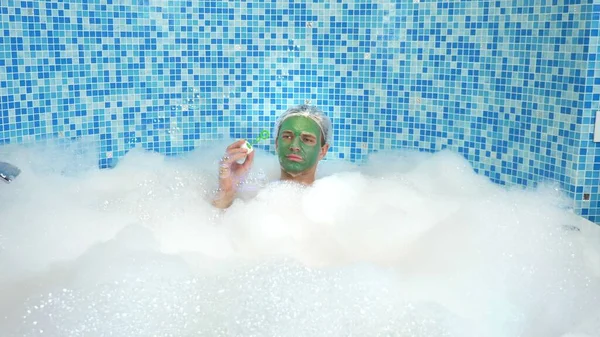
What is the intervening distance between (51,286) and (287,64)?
6.02ft

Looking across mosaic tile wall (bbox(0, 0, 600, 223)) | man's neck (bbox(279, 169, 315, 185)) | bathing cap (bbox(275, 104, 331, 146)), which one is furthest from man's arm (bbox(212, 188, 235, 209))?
mosaic tile wall (bbox(0, 0, 600, 223))

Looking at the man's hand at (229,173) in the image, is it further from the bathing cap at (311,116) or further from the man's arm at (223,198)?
the bathing cap at (311,116)

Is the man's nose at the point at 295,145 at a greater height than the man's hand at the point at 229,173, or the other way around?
the man's nose at the point at 295,145

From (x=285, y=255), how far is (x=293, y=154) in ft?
2.18

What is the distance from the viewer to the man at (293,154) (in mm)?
3162

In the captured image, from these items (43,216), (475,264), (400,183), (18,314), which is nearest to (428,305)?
(475,264)

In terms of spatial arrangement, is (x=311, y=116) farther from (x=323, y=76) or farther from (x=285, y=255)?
(x=285, y=255)

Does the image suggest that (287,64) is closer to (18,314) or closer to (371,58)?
(371,58)

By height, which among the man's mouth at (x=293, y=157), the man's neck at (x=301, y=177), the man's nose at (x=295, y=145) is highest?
the man's nose at (x=295, y=145)

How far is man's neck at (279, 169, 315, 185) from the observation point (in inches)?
129

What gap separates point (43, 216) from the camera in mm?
2805

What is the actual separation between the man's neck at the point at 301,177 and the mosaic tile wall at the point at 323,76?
573 mm

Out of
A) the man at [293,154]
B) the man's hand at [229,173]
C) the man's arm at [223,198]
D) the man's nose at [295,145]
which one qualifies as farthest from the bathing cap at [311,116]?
the man's arm at [223,198]

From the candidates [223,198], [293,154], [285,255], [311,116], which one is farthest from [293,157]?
[285,255]
